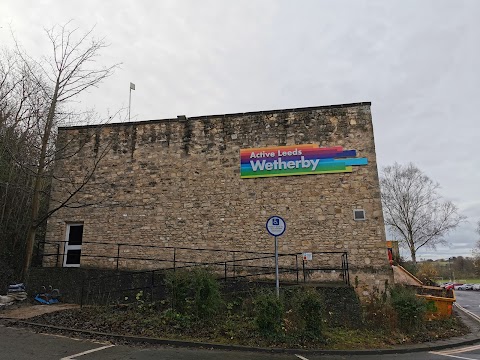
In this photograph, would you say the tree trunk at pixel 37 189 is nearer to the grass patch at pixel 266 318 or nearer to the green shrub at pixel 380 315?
the grass patch at pixel 266 318

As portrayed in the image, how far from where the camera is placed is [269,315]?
7781mm

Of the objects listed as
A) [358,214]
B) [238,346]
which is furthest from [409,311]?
[238,346]

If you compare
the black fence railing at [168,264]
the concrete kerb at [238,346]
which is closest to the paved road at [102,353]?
the concrete kerb at [238,346]

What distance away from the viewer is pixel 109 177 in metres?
13.8

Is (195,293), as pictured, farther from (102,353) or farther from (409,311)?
(409,311)

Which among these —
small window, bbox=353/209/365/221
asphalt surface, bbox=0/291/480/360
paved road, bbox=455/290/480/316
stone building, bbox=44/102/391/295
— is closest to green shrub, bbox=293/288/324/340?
asphalt surface, bbox=0/291/480/360

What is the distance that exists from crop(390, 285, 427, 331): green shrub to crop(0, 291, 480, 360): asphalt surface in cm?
112

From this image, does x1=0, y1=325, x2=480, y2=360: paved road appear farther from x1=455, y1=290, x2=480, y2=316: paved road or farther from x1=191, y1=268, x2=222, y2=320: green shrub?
x1=455, y1=290, x2=480, y2=316: paved road

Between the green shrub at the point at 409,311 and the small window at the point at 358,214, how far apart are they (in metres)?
2.89

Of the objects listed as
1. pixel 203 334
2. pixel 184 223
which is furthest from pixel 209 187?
pixel 203 334

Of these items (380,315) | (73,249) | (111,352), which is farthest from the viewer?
(73,249)

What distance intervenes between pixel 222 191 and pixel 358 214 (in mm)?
4862

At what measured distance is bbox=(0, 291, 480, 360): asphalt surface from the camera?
642 cm

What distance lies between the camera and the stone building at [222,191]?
1176 centimetres
